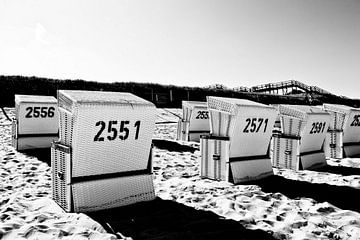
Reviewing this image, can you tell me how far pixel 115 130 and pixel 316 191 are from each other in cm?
334

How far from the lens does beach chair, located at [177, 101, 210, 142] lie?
10799 millimetres

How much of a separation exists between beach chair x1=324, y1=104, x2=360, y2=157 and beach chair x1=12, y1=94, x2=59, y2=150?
774cm

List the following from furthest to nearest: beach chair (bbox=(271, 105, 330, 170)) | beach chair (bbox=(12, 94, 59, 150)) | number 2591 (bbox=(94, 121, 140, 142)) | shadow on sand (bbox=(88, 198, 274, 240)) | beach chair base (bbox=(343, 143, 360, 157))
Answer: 1. beach chair base (bbox=(343, 143, 360, 157))
2. beach chair (bbox=(12, 94, 59, 150))
3. beach chair (bbox=(271, 105, 330, 170))
4. number 2591 (bbox=(94, 121, 140, 142))
5. shadow on sand (bbox=(88, 198, 274, 240))

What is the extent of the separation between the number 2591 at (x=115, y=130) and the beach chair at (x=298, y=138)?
3.90m

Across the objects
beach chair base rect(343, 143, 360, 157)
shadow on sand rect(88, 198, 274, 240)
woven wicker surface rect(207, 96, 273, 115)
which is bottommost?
shadow on sand rect(88, 198, 274, 240)

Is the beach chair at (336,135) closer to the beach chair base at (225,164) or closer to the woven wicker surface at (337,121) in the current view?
the woven wicker surface at (337,121)

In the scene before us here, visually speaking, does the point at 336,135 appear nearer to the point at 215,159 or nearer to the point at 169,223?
the point at 215,159

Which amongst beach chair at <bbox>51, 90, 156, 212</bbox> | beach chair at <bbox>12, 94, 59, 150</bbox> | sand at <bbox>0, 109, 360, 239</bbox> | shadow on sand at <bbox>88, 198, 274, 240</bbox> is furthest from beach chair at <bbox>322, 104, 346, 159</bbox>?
beach chair at <bbox>12, 94, 59, 150</bbox>

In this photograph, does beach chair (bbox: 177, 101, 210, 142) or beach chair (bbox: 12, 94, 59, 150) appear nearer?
beach chair (bbox: 12, 94, 59, 150)

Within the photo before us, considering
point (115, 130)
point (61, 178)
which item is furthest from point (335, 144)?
point (61, 178)

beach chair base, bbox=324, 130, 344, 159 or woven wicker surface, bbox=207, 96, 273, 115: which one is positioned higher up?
woven wicker surface, bbox=207, 96, 273, 115

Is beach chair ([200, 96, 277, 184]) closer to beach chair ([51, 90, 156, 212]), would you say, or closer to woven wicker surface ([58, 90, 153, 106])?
beach chair ([51, 90, 156, 212])

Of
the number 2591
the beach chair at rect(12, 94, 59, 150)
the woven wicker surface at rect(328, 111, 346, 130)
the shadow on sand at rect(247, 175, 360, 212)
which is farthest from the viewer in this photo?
the woven wicker surface at rect(328, 111, 346, 130)

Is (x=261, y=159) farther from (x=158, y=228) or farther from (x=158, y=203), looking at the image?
(x=158, y=228)
